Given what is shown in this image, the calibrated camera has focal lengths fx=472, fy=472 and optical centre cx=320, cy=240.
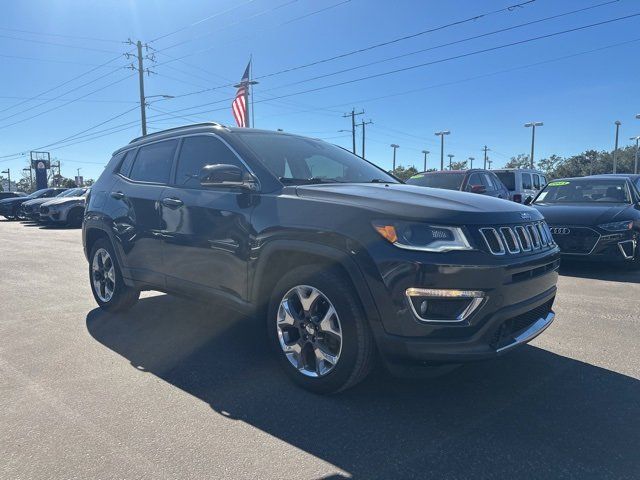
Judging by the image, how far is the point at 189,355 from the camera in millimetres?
3842

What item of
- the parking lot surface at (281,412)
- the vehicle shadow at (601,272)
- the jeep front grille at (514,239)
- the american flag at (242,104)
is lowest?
the parking lot surface at (281,412)

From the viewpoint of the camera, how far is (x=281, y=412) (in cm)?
287

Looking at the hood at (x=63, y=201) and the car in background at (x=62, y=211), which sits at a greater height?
the hood at (x=63, y=201)

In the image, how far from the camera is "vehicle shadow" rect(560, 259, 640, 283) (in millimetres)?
6770

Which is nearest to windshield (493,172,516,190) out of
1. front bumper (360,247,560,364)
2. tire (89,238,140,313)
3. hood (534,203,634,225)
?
hood (534,203,634,225)

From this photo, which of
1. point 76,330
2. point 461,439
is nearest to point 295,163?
point 461,439

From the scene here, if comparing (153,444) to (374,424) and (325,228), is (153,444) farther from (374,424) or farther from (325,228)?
(325,228)

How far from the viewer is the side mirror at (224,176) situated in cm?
327

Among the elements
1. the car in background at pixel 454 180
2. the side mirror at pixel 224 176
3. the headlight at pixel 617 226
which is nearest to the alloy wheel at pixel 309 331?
the side mirror at pixel 224 176

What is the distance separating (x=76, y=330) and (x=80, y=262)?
4891mm

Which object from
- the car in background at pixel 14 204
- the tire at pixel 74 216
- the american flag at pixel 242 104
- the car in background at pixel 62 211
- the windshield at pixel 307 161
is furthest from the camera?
the car in background at pixel 14 204

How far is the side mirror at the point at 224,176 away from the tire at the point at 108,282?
2.13 metres

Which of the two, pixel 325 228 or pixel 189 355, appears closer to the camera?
pixel 325 228

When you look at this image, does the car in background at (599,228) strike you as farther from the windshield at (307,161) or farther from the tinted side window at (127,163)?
the tinted side window at (127,163)
